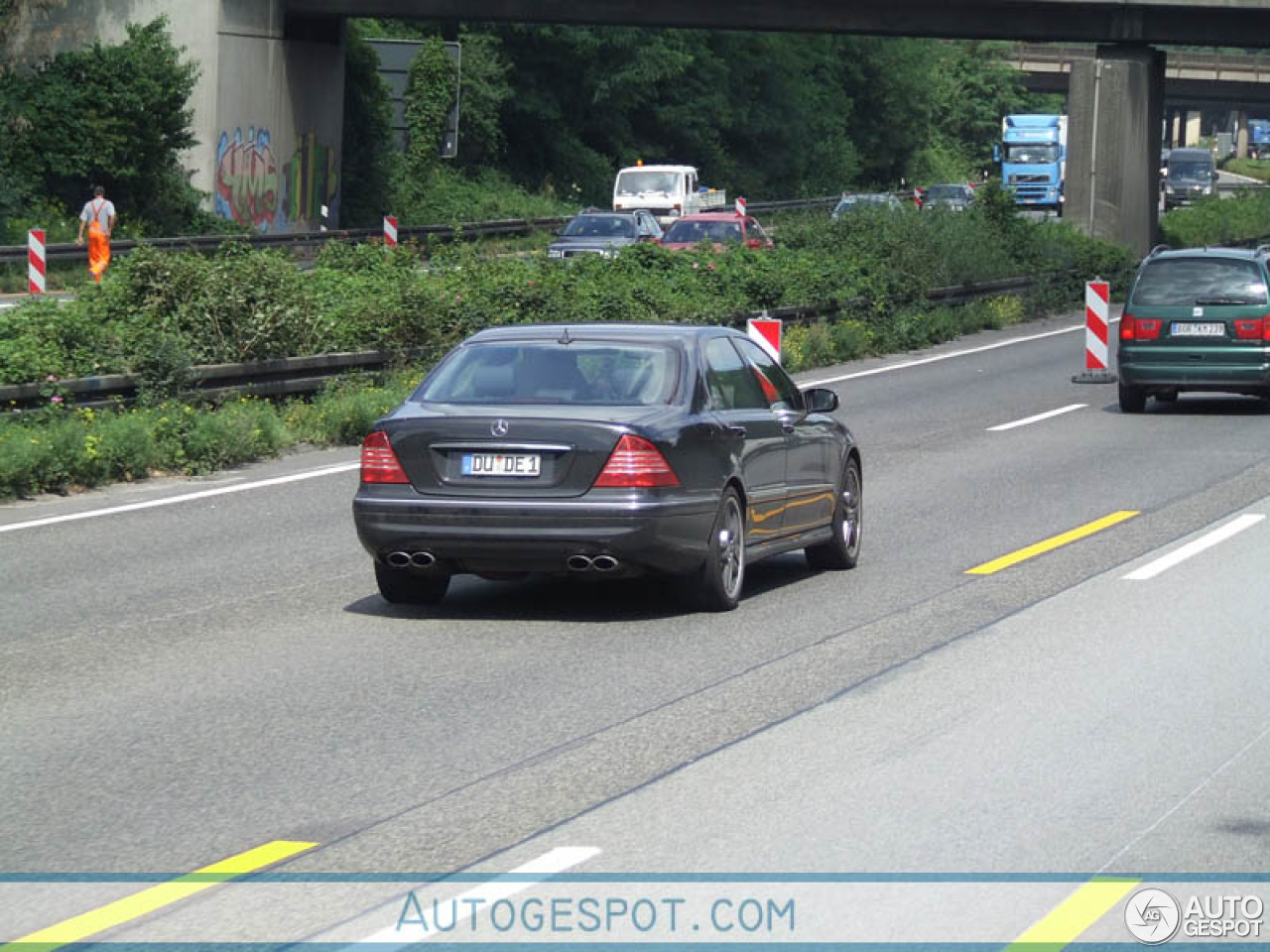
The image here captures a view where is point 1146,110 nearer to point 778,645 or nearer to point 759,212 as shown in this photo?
point 759,212

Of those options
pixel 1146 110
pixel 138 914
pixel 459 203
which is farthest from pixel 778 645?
pixel 459 203

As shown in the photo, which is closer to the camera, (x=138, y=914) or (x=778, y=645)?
(x=138, y=914)

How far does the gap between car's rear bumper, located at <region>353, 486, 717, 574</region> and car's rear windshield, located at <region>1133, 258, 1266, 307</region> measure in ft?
46.8

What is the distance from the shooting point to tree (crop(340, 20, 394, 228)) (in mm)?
56156

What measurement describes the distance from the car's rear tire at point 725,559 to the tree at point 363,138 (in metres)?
45.4

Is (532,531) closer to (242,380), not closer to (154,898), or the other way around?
(154,898)

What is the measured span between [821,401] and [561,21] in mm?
36434

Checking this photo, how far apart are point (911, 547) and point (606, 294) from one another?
12817 mm

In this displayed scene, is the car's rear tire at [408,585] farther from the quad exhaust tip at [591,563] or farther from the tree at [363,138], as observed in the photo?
the tree at [363,138]

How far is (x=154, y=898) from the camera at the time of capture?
19.9 ft

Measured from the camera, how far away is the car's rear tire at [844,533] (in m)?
13.0

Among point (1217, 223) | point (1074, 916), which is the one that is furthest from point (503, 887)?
point (1217, 223)

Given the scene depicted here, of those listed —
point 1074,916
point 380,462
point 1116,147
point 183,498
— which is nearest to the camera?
point 1074,916

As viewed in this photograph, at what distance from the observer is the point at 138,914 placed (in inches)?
232
